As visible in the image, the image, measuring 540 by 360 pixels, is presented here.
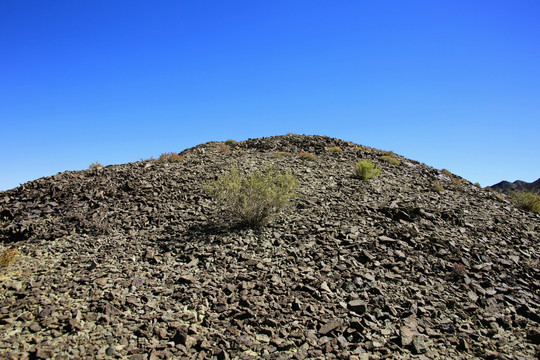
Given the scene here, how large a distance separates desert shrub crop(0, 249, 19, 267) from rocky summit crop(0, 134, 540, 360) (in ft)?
0.62

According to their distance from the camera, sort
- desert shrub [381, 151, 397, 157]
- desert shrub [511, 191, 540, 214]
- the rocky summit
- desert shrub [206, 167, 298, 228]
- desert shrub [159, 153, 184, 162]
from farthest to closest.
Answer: desert shrub [381, 151, 397, 157] → desert shrub [159, 153, 184, 162] → desert shrub [511, 191, 540, 214] → desert shrub [206, 167, 298, 228] → the rocky summit

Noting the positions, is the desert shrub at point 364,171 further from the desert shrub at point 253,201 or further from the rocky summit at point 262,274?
the desert shrub at point 253,201

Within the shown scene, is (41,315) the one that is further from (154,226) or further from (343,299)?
(343,299)

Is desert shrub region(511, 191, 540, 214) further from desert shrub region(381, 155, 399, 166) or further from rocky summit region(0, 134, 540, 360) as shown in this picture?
desert shrub region(381, 155, 399, 166)

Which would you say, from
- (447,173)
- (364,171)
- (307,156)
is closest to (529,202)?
(447,173)

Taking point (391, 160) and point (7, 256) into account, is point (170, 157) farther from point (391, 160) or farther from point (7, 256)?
point (391, 160)

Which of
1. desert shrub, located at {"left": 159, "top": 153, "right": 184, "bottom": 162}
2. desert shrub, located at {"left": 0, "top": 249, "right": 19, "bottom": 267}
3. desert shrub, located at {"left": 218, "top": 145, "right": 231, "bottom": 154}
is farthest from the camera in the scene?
desert shrub, located at {"left": 218, "top": 145, "right": 231, "bottom": 154}

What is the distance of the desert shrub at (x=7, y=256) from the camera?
308 inches

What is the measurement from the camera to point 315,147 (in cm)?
1805

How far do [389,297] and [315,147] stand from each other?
11760 millimetres

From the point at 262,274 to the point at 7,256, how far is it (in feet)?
19.2

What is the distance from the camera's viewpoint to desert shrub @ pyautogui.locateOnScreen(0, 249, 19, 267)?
7834mm

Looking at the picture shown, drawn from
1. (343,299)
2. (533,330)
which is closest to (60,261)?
(343,299)

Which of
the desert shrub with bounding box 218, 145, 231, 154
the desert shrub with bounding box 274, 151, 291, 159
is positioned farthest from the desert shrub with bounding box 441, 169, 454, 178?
the desert shrub with bounding box 218, 145, 231, 154
